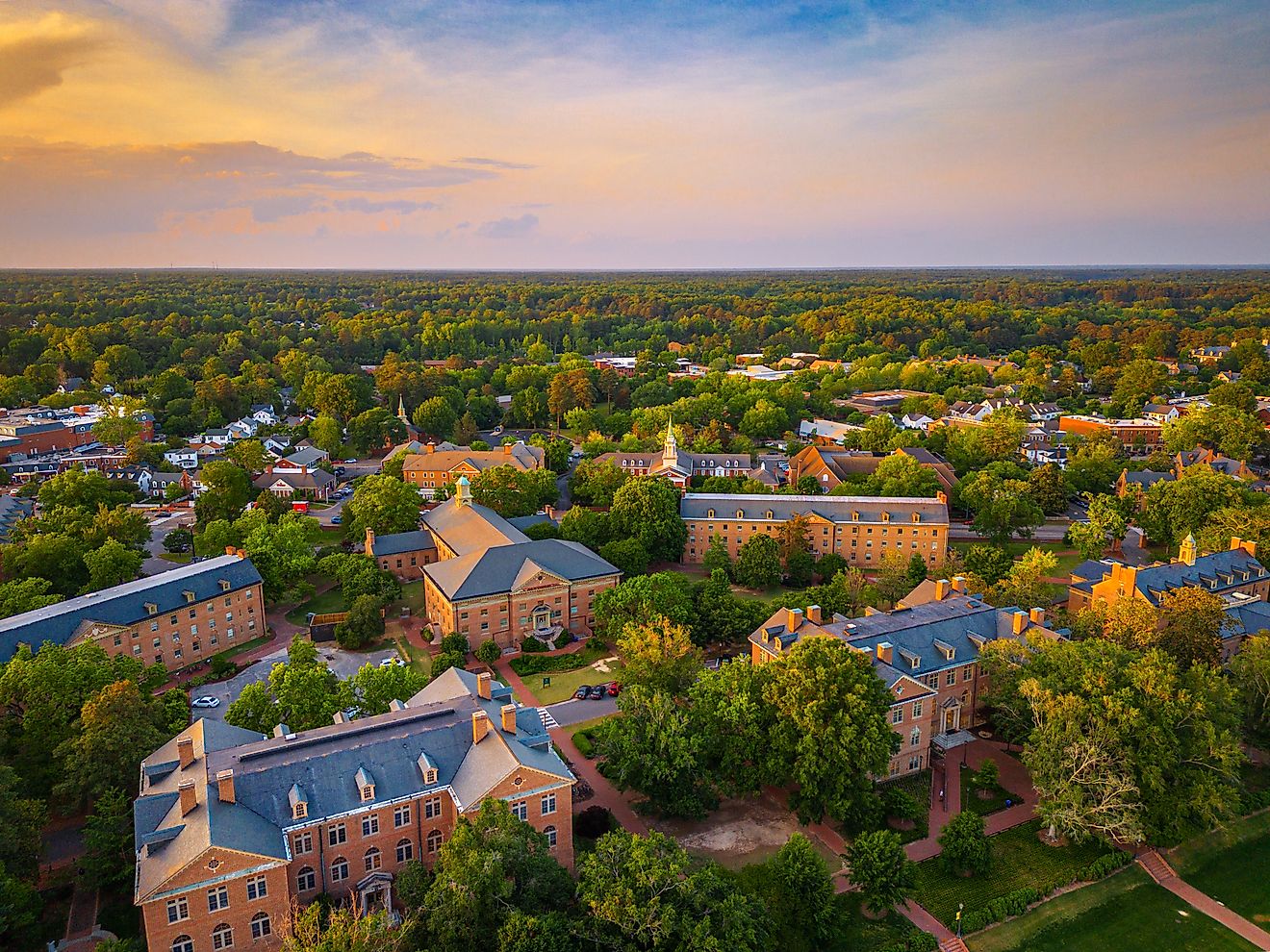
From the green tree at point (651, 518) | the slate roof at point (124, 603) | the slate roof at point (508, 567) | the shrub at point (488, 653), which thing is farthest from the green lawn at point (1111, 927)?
the slate roof at point (124, 603)

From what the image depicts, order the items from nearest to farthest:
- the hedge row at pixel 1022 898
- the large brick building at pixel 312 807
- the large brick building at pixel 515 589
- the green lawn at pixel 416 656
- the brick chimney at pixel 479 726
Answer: the large brick building at pixel 312 807
the hedge row at pixel 1022 898
the brick chimney at pixel 479 726
the green lawn at pixel 416 656
the large brick building at pixel 515 589

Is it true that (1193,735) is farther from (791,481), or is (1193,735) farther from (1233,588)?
(791,481)

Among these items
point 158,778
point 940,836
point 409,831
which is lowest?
point 940,836

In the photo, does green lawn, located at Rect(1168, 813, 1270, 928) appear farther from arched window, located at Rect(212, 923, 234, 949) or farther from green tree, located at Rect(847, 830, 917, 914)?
arched window, located at Rect(212, 923, 234, 949)

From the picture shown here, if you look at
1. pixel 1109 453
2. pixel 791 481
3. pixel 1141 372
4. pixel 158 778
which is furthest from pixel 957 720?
pixel 1141 372

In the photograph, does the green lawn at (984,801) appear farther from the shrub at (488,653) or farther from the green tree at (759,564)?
the shrub at (488,653)

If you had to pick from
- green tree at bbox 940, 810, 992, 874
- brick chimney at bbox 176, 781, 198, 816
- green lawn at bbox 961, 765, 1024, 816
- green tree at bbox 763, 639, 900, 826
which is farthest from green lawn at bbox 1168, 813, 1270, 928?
brick chimney at bbox 176, 781, 198, 816
